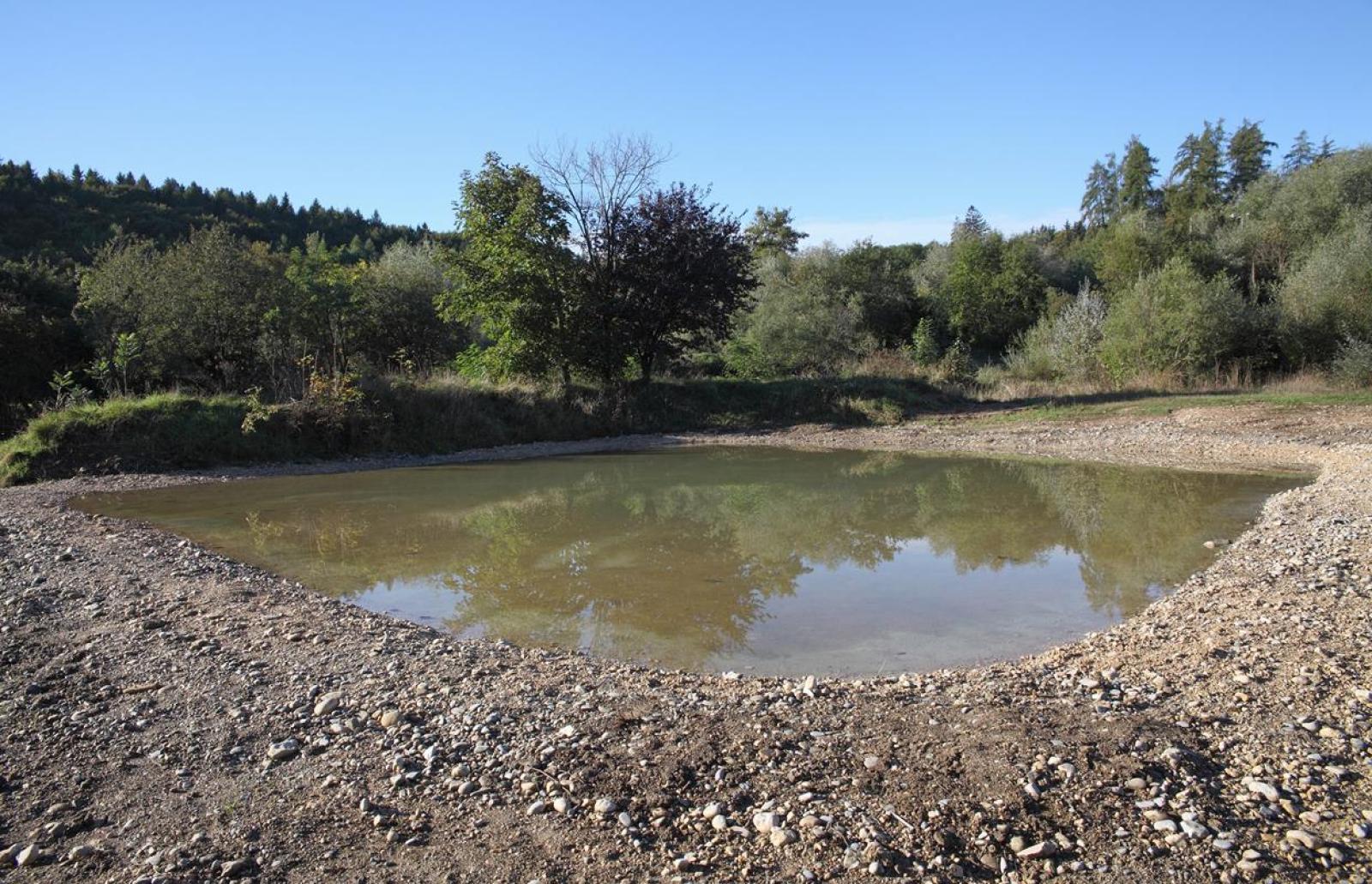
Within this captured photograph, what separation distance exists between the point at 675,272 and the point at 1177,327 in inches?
619

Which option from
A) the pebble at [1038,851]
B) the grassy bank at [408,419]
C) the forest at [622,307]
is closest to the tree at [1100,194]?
the forest at [622,307]

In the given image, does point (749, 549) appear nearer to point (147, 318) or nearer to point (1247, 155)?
point (147, 318)

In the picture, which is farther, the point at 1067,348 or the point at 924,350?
the point at 924,350

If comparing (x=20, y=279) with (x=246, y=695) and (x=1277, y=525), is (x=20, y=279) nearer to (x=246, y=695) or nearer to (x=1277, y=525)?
(x=246, y=695)

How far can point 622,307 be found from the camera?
81.5ft

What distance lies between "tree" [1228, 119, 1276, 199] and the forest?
58.6 feet

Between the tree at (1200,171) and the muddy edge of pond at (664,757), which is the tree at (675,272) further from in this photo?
the tree at (1200,171)

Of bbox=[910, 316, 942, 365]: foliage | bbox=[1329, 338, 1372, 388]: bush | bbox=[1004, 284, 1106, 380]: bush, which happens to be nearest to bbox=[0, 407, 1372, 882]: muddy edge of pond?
bbox=[1329, 338, 1372, 388]: bush

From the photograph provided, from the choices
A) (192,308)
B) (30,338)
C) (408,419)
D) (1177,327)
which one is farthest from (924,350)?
(30,338)

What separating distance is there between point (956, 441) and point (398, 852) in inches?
790

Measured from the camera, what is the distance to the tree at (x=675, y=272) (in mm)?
24984

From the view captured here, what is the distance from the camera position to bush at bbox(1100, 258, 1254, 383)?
84.6 feet

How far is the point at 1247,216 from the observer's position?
126 feet

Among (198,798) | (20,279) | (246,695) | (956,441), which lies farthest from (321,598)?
(20,279)
